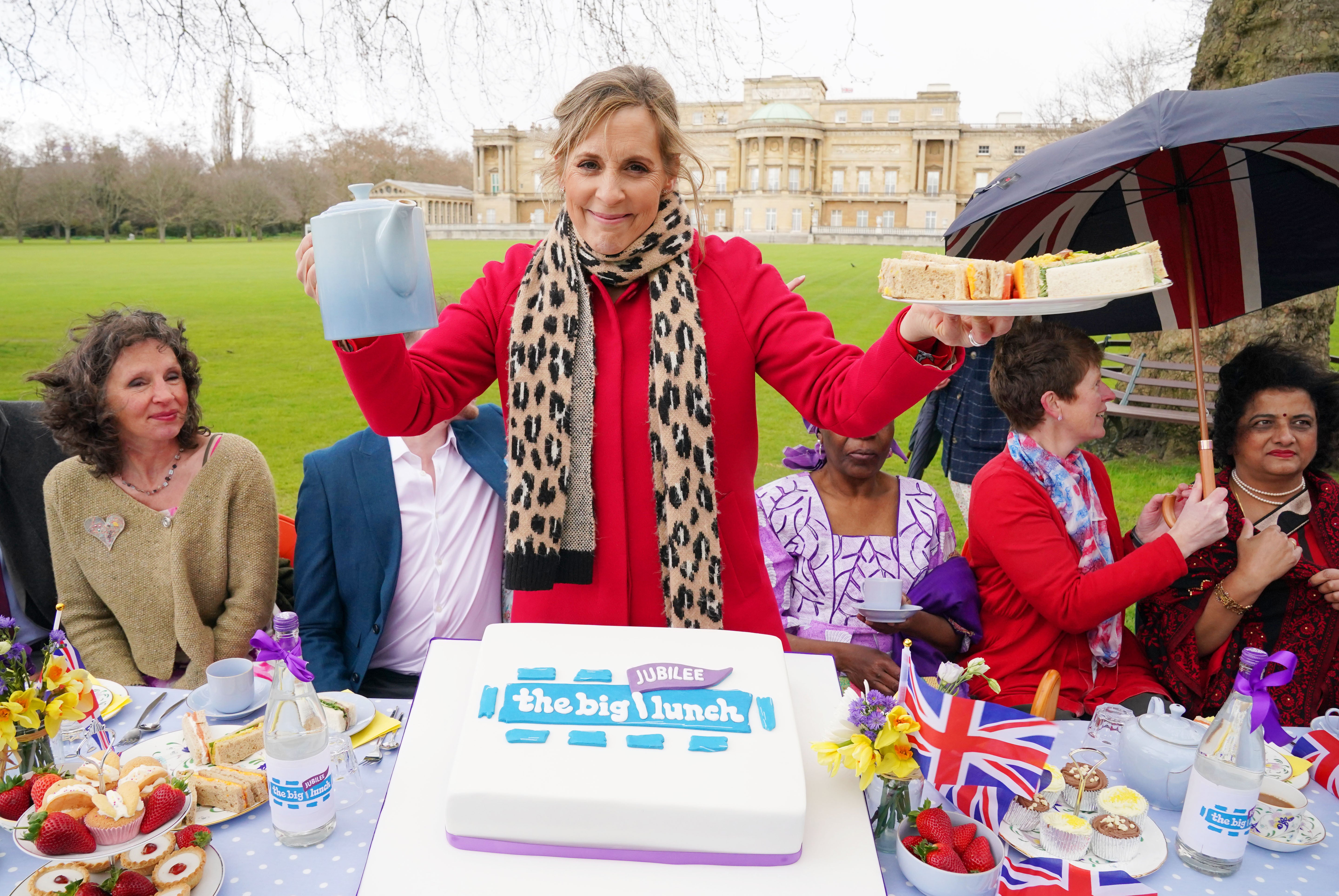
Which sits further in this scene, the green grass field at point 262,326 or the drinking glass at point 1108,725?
the green grass field at point 262,326

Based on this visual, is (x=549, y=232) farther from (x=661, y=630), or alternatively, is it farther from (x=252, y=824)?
(x=252, y=824)

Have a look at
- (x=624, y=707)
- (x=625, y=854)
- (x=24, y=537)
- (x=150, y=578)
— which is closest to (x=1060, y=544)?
(x=624, y=707)

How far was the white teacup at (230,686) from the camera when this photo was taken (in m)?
1.71

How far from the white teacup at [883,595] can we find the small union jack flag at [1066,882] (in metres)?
1.19

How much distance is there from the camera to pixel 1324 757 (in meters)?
1.58

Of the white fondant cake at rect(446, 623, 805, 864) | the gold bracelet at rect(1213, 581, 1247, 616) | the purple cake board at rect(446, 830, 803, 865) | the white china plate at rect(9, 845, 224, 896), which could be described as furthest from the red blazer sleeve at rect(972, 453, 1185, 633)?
the white china plate at rect(9, 845, 224, 896)

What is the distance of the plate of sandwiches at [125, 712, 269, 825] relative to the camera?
1404 mm

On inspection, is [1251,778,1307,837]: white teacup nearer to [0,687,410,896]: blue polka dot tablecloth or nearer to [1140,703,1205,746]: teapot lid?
[1140,703,1205,746]: teapot lid

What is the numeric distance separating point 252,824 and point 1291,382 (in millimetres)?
2798

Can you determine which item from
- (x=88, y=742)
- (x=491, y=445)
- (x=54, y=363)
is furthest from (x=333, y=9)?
(x=88, y=742)

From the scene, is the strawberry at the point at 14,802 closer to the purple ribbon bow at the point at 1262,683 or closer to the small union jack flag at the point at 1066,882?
the small union jack flag at the point at 1066,882

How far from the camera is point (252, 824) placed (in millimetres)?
1386

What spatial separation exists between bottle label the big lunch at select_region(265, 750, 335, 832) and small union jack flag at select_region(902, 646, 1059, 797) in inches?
34.6

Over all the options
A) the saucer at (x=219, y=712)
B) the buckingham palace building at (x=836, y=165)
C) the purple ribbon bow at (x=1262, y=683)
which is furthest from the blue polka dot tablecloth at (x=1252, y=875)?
the buckingham palace building at (x=836, y=165)
